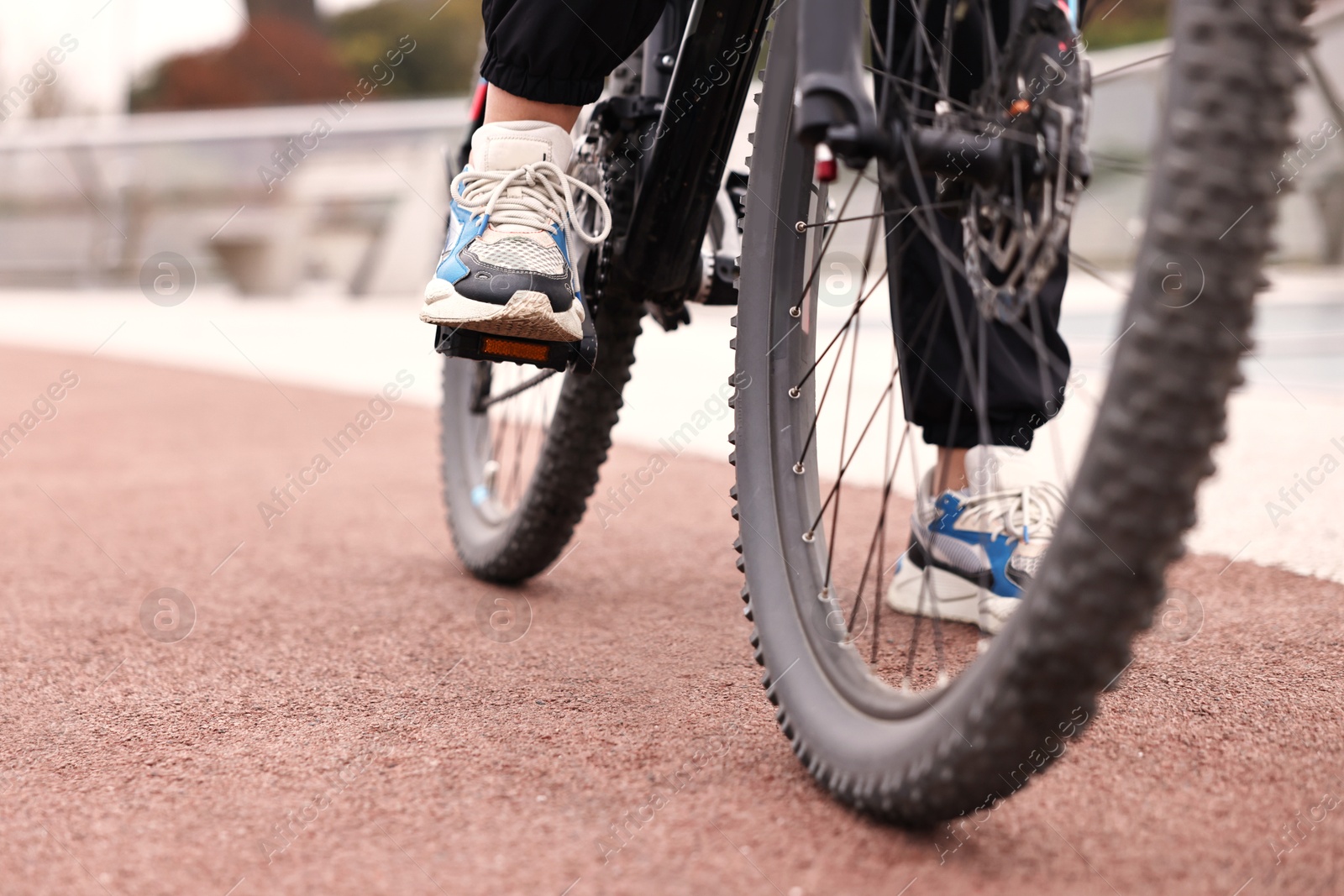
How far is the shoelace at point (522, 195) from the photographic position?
4.74 ft

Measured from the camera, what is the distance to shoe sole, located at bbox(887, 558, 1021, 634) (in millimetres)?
1611

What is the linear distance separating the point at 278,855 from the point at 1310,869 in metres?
0.84

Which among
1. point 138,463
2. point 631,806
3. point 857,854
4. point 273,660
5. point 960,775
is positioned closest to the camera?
point 960,775

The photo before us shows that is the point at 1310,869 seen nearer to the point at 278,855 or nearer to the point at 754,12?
the point at 278,855

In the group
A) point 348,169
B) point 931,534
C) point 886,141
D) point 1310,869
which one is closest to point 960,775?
point 1310,869

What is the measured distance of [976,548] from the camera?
1.70 metres

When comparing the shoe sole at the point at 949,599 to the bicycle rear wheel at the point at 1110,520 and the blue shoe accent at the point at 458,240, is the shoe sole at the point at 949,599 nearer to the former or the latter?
the bicycle rear wheel at the point at 1110,520

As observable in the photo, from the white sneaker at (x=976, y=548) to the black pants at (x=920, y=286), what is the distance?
9 cm

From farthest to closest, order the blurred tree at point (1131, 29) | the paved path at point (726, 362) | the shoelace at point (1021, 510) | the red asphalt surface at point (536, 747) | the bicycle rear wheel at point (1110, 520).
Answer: the blurred tree at point (1131, 29) < the paved path at point (726, 362) < the shoelace at point (1021, 510) < the red asphalt surface at point (536, 747) < the bicycle rear wheel at point (1110, 520)

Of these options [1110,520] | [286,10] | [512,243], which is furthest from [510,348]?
[286,10]

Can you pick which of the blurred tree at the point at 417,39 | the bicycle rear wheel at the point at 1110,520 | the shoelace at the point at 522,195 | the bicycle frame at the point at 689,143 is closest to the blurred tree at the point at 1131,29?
the blurred tree at the point at 417,39

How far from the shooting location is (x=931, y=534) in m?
1.74

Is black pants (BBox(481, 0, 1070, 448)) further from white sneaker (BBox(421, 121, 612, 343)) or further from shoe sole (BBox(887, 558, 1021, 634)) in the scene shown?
shoe sole (BBox(887, 558, 1021, 634))

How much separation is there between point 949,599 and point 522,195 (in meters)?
0.80
